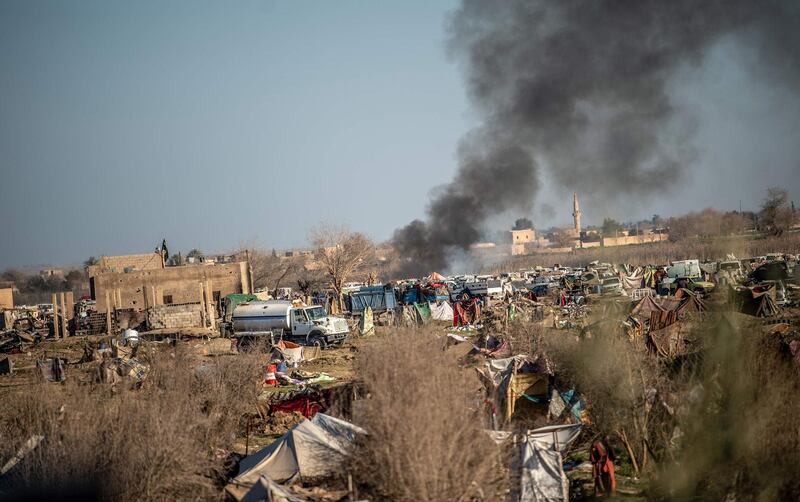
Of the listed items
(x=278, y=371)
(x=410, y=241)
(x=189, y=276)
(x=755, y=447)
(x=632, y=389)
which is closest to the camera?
(x=755, y=447)

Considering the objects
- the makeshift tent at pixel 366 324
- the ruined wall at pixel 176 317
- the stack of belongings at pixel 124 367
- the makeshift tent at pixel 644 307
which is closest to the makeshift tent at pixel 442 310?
the makeshift tent at pixel 366 324

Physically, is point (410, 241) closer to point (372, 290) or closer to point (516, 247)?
point (372, 290)

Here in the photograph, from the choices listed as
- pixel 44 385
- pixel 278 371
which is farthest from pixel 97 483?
pixel 278 371

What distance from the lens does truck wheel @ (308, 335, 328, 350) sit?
31.9 metres

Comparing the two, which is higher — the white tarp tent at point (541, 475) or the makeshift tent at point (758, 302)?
the makeshift tent at point (758, 302)

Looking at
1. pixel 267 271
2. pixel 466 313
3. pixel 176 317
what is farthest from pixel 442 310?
pixel 267 271

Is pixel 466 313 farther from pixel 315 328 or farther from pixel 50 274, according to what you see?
pixel 50 274

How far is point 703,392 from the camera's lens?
1108 centimetres

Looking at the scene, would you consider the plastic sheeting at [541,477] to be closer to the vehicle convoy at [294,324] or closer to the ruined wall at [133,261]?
the vehicle convoy at [294,324]

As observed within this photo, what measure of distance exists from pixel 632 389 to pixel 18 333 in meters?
37.0

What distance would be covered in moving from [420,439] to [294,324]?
24500mm

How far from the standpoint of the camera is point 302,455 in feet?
37.9

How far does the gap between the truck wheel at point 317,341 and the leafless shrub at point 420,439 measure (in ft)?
71.9

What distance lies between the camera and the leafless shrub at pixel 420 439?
8.76 meters
